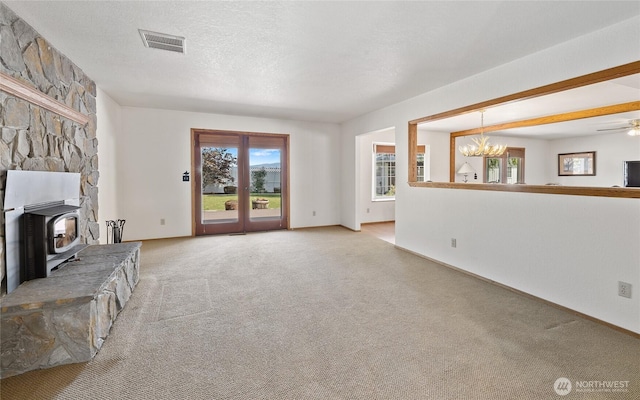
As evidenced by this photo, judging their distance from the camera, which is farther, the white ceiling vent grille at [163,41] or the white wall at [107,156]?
the white wall at [107,156]

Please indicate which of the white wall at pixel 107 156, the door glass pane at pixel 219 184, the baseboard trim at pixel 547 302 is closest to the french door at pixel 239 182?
the door glass pane at pixel 219 184

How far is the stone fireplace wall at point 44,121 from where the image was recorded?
2.19m

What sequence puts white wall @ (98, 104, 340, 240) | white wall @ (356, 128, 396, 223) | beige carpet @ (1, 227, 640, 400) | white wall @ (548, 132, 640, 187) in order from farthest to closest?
white wall @ (356, 128, 396, 223) → white wall @ (548, 132, 640, 187) → white wall @ (98, 104, 340, 240) → beige carpet @ (1, 227, 640, 400)

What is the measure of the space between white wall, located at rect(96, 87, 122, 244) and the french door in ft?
4.23

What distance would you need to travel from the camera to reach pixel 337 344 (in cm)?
212

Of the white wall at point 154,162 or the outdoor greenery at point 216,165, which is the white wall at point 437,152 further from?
the outdoor greenery at point 216,165

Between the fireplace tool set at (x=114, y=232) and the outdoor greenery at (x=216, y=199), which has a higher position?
the outdoor greenery at (x=216, y=199)

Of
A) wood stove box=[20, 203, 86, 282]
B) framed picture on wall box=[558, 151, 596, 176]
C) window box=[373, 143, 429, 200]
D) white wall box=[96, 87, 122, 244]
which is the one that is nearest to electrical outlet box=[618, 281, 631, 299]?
wood stove box=[20, 203, 86, 282]

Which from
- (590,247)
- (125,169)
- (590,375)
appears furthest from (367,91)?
(125,169)

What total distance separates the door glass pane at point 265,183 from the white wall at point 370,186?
2160mm

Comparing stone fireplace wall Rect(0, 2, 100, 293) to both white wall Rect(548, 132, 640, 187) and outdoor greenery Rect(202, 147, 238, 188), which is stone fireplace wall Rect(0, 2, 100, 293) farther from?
white wall Rect(548, 132, 640, 187)

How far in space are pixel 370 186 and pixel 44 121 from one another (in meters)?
6.19

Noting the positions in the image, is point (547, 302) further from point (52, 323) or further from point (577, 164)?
point (577, 164)

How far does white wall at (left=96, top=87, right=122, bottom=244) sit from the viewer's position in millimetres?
4195
